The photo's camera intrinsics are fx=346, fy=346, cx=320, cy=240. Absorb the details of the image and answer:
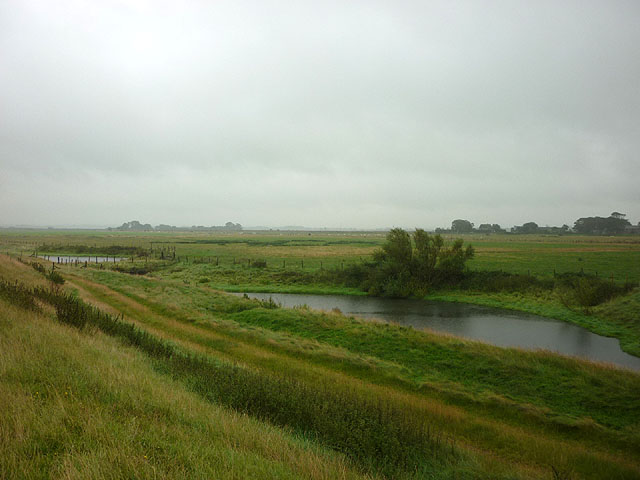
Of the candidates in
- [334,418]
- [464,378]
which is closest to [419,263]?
[464,378]

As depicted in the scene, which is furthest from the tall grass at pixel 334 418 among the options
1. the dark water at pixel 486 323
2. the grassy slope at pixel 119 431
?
the dark water at pixel 486 323

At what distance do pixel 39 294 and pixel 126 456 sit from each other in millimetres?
14503

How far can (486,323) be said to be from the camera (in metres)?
28.0

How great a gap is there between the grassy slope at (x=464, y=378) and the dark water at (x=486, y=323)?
A: 627 cm

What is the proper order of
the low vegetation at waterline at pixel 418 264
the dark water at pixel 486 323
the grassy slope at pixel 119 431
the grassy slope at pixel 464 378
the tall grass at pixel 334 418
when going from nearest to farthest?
the grassy slope at pixel 119 431 → the tall grass at pixel 334 418 → the grassy slope at pixel 464 378 → the dark water at pixel 486 323 → the low vegetation at waterline at pixel 418 264

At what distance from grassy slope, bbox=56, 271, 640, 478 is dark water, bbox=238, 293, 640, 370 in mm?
6273

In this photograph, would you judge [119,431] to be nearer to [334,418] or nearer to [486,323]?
[334,418]

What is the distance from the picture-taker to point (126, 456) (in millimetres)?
3844

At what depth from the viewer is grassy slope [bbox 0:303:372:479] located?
373 centimetres

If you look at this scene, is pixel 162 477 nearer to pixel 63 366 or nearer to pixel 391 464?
pixel 391 464

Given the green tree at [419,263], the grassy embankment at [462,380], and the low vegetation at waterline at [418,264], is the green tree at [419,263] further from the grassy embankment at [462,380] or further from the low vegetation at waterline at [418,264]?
the grassy embankment at [462,380]

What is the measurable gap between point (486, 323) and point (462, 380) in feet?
54.2

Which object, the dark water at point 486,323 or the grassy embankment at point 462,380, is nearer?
the grassy embankment at point 462,380

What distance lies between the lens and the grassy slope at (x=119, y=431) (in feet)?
12.2
